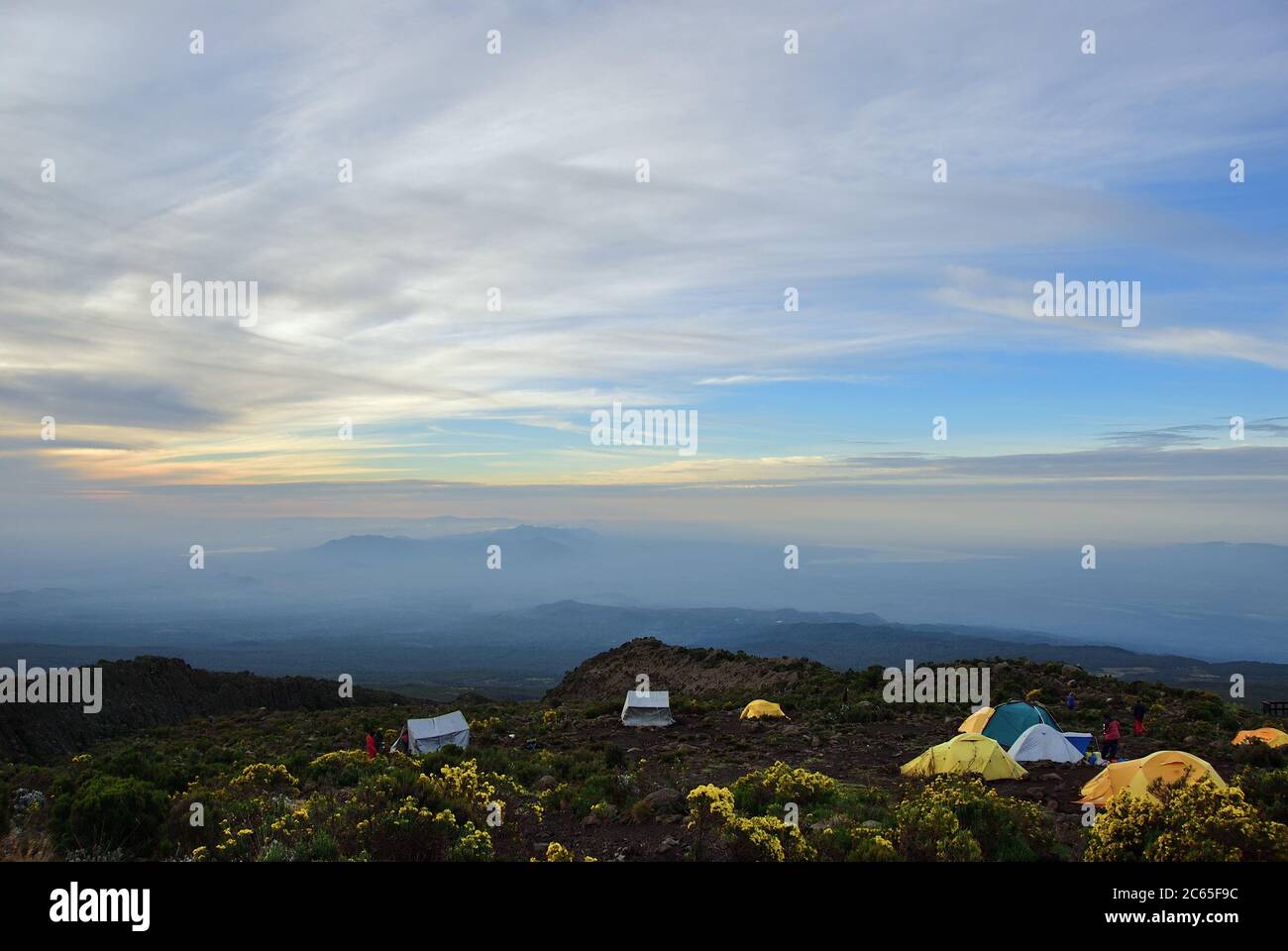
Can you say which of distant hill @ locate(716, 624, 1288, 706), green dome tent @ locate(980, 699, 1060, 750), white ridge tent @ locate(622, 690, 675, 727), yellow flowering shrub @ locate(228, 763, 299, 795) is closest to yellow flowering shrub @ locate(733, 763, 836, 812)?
green dome tent @ locate(980, 699, 1060, 750)

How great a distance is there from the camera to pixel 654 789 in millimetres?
14117

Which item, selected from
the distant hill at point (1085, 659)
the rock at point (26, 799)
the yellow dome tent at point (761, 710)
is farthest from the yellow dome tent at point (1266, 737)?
the distant hill at point (1085, 659)

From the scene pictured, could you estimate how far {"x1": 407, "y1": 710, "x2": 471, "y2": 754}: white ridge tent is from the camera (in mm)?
20641

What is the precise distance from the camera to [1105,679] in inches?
1166

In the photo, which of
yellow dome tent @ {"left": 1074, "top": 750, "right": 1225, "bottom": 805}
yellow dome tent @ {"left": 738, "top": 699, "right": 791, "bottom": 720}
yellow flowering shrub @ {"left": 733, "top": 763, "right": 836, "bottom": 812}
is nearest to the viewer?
yellow dome tent @ {"left": 1074, "top": 750, "right": 1225, "bottom": 805}

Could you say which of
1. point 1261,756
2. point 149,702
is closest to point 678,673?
point 1261,756

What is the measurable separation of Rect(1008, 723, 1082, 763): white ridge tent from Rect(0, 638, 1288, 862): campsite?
2.0 inches

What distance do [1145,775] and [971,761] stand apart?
12.8 feet

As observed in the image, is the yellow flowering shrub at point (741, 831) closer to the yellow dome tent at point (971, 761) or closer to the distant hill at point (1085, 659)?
the yellow dome tent at point (971, 761)

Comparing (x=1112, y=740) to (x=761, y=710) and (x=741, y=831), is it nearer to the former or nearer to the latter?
(x=761, y=710)

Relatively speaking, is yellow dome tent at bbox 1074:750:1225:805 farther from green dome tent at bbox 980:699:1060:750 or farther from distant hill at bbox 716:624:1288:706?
distant hill at bbox 716:624:1288:706
